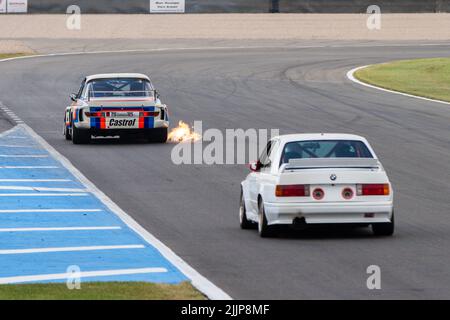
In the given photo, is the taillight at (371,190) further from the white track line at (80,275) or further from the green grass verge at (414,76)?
the green grass verge at (414,76)

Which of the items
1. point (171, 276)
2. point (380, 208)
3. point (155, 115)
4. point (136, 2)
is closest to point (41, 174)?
point (155, 115)

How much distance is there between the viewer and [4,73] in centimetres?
5191

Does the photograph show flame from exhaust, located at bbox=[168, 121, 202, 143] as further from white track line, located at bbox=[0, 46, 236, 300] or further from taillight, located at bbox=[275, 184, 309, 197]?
taillight, located at bbox=[275, 184, 309, 197]

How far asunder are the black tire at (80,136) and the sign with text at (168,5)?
3742 centimetres

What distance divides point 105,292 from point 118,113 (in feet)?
57.0

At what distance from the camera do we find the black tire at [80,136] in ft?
96.0

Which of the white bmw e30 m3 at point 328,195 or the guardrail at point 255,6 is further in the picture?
the guardrail at point 255,6

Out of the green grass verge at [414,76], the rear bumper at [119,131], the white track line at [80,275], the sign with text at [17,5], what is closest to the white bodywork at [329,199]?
the white track line at [80,275]

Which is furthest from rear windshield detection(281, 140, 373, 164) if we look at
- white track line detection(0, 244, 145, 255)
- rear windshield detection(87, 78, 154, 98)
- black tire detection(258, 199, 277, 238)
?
rear windshield detection(87, 78, 154, 98)

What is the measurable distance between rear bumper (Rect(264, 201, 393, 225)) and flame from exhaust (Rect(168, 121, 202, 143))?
15.0 m

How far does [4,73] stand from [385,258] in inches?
1561

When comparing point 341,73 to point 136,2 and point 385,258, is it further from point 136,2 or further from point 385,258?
point 385,258

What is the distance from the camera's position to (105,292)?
11.8m

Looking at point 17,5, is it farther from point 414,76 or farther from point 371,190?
point 371,190
